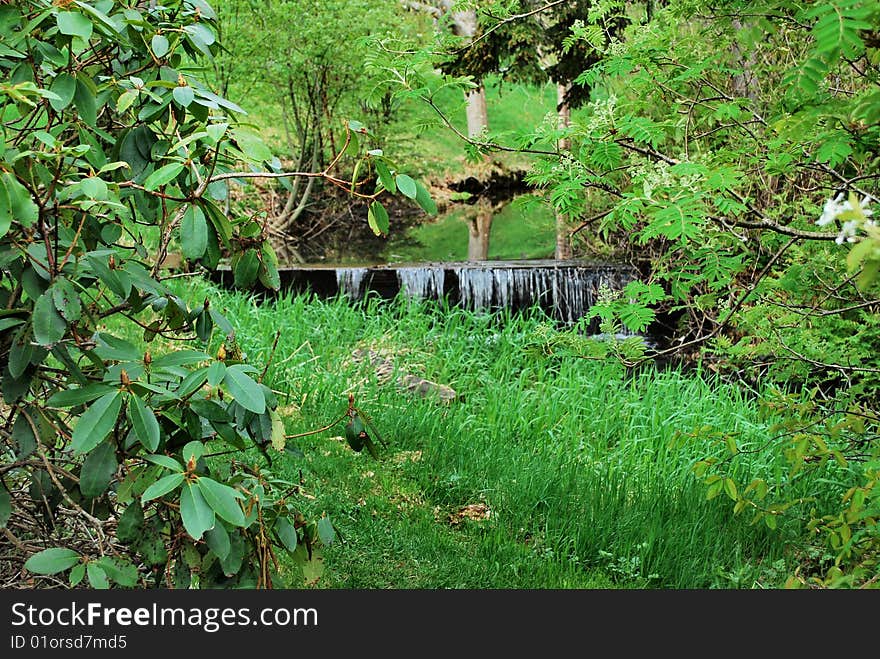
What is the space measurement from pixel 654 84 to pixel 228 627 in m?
2.60

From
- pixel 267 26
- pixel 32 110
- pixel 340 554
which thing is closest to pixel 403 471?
pixel 340 554

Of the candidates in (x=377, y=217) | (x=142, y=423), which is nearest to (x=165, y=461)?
(x=142, y=423)

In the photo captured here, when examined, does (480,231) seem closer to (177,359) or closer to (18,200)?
(177,359)

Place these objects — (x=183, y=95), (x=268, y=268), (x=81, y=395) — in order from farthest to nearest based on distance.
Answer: (x=268, y=268) < (x=183, y=95) < (x=81, y=395)

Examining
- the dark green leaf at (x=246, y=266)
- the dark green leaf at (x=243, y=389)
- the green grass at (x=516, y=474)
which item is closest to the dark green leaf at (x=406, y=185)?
the dark green leaf at (x=246, y=266)

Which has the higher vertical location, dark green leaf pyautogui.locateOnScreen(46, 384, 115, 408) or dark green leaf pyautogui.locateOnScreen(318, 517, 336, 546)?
dark green leaf pyautogui.locateOnScreen(46, 384, 115, 408)

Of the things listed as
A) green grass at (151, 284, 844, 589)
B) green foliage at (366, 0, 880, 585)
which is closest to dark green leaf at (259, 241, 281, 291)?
green foliage at (366, 0, 880, 585)

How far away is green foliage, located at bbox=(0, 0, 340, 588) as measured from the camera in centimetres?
185

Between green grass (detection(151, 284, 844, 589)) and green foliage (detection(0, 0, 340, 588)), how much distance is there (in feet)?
4.06

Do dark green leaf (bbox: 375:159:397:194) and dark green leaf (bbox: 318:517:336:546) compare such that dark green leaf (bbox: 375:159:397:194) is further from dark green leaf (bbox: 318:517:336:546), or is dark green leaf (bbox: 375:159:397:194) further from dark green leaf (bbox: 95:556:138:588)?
dark green leaf (bbox: 95:556:138:588)

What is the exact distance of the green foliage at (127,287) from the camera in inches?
72.7

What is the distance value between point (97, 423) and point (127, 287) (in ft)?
1.19

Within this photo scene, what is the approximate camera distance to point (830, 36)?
1926 mm

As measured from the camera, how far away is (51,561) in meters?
1.95
